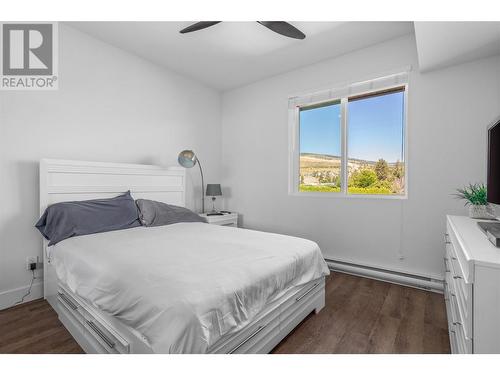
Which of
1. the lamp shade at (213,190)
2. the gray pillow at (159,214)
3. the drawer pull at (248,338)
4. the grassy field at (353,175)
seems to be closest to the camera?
the drawer pull at (248,338)

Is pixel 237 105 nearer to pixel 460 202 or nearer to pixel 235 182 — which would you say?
pixel 235 182

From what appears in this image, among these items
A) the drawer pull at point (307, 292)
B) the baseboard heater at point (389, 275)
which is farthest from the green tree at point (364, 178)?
the drawer pull at point (307, 292)

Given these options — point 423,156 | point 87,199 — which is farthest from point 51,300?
point 423,156

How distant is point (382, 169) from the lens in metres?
2.95

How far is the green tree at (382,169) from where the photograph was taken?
2922mm

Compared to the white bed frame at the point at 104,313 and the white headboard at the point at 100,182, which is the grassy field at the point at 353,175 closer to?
the white bed frame at the point at 104,313

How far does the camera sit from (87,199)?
2.53m

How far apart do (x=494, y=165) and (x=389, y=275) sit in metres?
1.46

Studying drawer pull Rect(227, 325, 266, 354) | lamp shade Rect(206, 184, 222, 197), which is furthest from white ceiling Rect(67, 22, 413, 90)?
drawer pull Rect(227, 325, 266, 354)

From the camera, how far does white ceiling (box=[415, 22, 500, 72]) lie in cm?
180

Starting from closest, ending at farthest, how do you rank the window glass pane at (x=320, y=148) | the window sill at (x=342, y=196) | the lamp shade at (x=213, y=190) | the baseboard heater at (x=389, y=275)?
the baseboard heater at (x=389, y=275)
the window sill at (x=342, y=196)
the window glass pane at (x=320, y=148)
the lamp shade at (x=213, y=190)

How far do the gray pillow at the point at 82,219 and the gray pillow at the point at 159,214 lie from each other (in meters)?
0.14

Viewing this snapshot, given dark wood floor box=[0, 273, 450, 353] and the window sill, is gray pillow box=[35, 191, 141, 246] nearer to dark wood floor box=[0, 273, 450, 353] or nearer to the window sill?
dark wood floor box=[0, 273, 450, 353]
